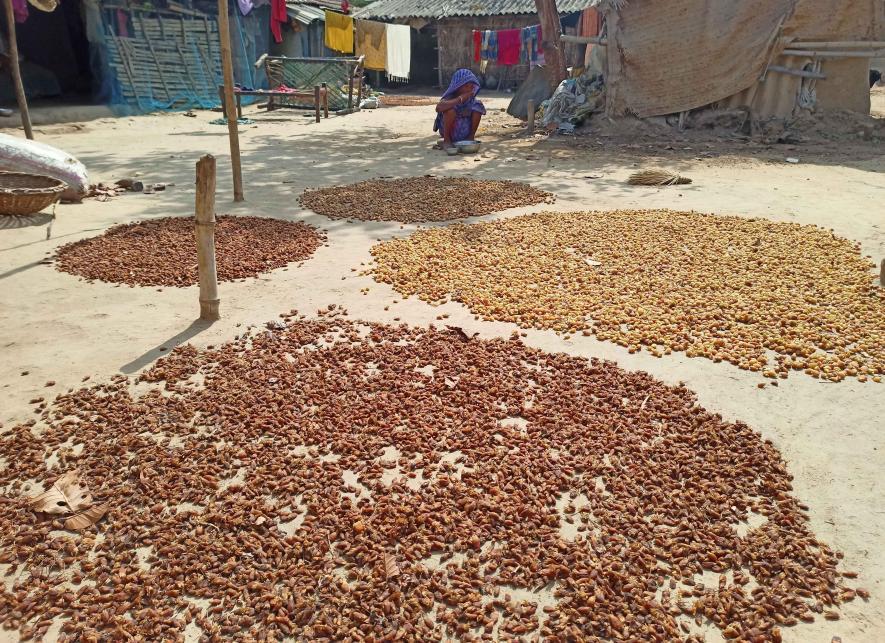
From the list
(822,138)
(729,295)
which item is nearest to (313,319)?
(729,295)

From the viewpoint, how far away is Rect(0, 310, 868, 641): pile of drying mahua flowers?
212 cm

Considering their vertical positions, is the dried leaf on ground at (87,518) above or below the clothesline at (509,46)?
below

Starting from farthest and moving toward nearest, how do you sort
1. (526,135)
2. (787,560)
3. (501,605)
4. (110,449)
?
(526,135), (110,449), (787,560), (501,605)

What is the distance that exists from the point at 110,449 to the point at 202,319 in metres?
1.53

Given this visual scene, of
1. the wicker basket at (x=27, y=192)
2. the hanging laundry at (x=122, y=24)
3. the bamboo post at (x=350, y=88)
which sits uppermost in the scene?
the hanging laundry at (x=122, y=24)

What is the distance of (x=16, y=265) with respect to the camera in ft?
17.3

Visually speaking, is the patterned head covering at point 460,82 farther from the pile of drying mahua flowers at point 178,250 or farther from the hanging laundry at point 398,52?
the hanging laundry at point 398,52

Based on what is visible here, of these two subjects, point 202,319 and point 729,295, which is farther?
point 729,295

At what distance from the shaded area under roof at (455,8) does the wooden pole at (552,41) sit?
11.0 m

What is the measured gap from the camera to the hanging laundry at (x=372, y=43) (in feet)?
78.0

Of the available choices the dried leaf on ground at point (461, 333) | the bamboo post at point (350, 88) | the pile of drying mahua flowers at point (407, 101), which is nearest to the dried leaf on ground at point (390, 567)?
the dried leaf on ground at point (461, 333)

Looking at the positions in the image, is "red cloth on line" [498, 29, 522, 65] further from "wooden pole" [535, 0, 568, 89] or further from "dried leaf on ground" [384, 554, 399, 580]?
"dried leaf on ground" [384, 554, 399, 580]

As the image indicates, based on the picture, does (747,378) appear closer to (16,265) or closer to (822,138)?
(16,265)

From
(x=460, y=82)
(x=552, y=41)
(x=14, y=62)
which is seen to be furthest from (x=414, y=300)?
(x=552, y=41)
